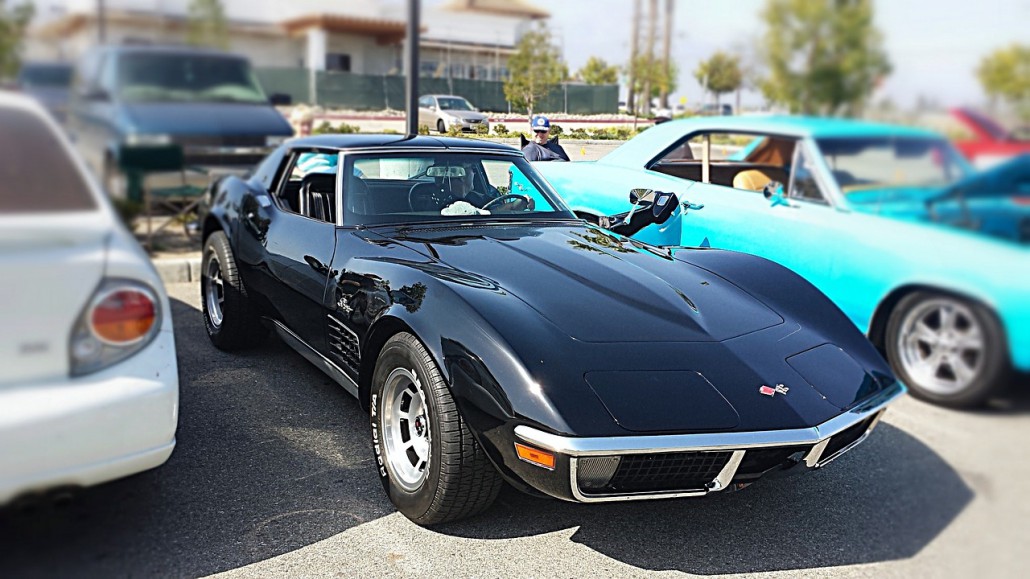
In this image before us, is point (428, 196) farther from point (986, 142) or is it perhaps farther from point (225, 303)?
point (986, 142)

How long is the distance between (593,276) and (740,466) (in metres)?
0.99

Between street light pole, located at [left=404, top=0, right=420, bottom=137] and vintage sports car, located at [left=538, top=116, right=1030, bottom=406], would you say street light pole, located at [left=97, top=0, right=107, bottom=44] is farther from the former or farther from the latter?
vintage sports car, located at [left=538, top=116, right=1030, bottom=406]

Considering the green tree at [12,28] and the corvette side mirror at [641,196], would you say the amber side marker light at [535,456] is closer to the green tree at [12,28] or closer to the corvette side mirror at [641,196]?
the green tree at [12,28]

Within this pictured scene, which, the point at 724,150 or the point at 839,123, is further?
the point at 724,150

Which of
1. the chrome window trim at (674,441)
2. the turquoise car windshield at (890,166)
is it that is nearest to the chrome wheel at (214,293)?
the chrome window trim at (674,441)

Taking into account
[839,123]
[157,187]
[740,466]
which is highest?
[839,123]

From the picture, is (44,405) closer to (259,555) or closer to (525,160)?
(259,555)

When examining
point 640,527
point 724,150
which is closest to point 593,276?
point 640,527

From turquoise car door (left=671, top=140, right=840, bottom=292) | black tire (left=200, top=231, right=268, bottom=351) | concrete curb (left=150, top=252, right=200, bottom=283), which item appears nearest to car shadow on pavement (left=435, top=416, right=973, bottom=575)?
turquoise car door (left=671, top=140, right=840, bottom=292)

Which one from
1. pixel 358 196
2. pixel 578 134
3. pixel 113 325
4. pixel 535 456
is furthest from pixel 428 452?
pixel 578 134

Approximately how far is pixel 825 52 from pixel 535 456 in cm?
142

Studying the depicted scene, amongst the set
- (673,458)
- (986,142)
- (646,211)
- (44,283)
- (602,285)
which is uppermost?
(986,142)

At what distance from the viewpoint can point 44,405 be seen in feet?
6.59

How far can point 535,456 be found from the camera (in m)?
2.34
